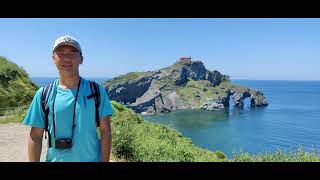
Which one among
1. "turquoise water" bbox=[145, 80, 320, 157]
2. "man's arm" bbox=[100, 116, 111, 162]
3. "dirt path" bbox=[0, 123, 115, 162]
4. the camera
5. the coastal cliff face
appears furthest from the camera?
the coastal cliff face

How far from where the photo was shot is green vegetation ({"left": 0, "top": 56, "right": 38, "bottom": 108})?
20.6 metres

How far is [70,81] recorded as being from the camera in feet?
6.62

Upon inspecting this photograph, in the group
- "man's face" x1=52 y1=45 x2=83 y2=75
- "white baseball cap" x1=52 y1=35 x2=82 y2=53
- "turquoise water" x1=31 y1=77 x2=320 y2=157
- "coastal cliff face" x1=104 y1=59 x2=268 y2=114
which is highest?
"white baseball cap" x1=52 y1=35 x2=82 y2=53

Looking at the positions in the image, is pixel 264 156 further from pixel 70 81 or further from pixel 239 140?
pixel 239 140

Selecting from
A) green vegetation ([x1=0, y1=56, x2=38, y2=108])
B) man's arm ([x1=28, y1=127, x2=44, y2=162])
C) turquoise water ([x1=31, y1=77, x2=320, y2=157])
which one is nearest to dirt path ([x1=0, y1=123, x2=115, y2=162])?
green vegetation ([x1=0, y1=56, x2=38, y2=108])

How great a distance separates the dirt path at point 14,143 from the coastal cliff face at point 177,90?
12249 centimetres

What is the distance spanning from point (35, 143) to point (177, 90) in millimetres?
151131

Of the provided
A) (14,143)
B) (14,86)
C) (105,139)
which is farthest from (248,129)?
(105,139)

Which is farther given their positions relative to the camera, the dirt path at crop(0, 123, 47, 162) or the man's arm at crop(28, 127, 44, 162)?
the dirt path at crop(0, 123, 47, 162)

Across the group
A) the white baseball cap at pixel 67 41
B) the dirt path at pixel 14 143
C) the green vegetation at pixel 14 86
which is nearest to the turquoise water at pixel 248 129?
the green vegetation at pixel 14 86

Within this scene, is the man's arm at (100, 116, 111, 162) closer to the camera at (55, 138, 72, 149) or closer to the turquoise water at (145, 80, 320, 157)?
the camera at (55, 138, 72, 149)

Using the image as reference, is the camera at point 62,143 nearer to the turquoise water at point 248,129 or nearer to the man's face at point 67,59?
the man's face at point 67,59

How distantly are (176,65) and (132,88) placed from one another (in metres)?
29.2
